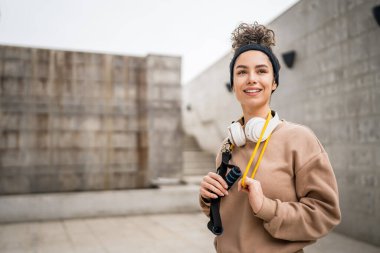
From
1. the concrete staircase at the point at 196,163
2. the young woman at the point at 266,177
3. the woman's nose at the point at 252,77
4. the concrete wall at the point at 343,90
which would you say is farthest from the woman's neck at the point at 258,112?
the concrete staircase at the point at 196,163

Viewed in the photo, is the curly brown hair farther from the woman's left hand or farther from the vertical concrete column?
the vertical concrete column

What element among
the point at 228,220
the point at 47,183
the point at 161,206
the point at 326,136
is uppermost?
the point at 326,136

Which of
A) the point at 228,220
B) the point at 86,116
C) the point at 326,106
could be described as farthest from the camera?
the point at 86,116

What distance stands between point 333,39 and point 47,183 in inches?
204

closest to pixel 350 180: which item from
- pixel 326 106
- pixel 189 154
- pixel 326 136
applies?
pixel 326 136

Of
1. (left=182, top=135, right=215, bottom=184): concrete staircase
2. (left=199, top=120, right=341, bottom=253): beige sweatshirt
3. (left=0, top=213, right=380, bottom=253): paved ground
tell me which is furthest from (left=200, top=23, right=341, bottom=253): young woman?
(left=182, top=135, right=215, bottom=184): concrete staircase

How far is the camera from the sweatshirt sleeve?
1.14 m

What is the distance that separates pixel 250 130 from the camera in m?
1.26

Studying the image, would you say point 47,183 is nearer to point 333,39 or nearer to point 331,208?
point 333,39

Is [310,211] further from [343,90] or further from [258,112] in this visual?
[343,90]

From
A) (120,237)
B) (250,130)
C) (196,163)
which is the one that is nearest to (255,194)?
(250,130)

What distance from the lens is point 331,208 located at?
115 centimetres

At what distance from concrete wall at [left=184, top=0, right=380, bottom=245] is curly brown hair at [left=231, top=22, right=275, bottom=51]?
3396mm

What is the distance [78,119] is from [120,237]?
249cm
